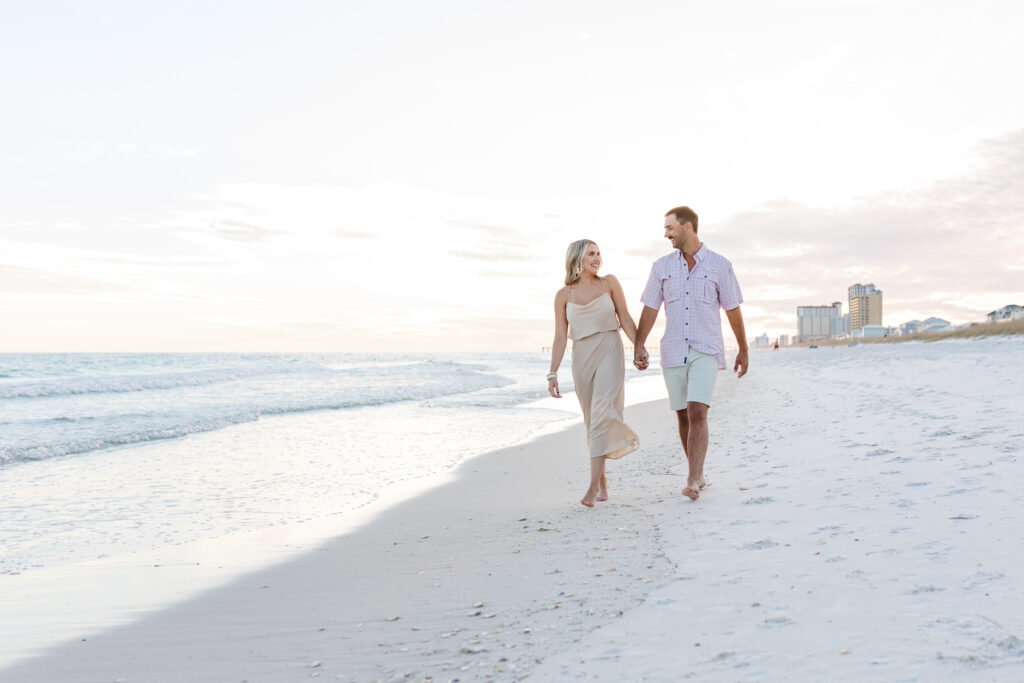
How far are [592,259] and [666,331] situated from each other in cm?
77

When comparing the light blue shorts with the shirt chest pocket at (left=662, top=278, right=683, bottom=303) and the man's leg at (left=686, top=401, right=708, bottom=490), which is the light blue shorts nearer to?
the man's leg at (left=686, top=401, right=708, bottom=490)

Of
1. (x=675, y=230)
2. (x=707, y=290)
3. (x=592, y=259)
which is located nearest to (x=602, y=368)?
(x=592, y=259)

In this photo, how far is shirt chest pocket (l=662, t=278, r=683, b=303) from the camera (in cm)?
497

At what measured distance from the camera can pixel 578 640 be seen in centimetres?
272

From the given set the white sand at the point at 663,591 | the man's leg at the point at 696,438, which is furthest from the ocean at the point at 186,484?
the man's leg at the point at 696,438

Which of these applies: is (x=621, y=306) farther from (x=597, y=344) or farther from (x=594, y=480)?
(x=594, y=480)

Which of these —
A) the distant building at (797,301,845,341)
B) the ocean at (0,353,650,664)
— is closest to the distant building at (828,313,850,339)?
the distant building at (797,301,845,341)

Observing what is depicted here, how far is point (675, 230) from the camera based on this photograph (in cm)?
496

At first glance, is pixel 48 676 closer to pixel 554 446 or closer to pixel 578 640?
pixel 578 640

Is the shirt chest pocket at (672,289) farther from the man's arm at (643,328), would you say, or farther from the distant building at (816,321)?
the distant building at (816,321)

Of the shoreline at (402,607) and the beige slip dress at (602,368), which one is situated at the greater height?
the beige slip dress at (602,368)

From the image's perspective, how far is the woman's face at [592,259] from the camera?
504cm

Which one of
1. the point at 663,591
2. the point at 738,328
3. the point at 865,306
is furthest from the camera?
the point at 865,306

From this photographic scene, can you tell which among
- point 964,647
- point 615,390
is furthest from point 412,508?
point 964,647
